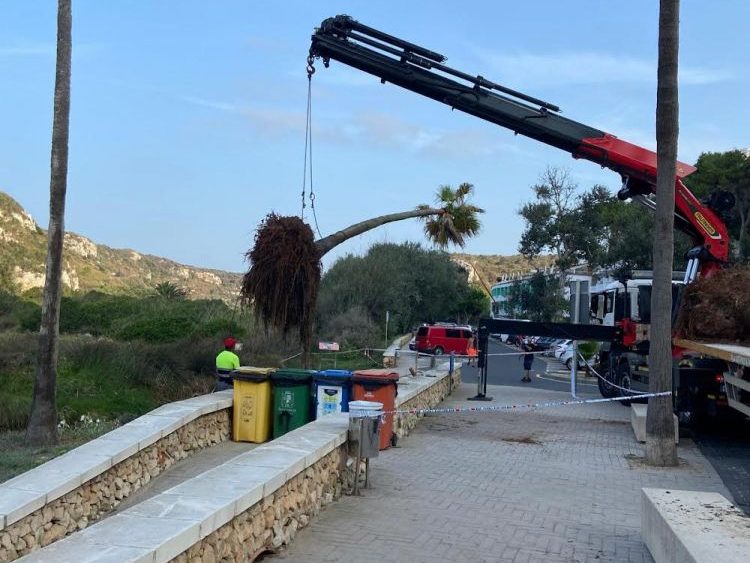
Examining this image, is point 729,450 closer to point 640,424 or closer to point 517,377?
point 640,424

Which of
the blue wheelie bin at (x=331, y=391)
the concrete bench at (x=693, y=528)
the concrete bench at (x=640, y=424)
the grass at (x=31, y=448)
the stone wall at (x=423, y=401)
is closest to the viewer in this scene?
the concrete bench at (x=693, y=528)

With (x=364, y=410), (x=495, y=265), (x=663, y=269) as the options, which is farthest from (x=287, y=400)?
(x=495, y=265)

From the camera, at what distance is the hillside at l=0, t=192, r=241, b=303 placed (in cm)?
6359

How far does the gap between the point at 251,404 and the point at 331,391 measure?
1.22 meters

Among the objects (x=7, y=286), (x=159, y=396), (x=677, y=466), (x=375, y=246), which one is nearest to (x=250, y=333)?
(x=159, y=396)

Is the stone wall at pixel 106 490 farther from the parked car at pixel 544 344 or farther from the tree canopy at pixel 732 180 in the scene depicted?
the parked car at pixel 544 344

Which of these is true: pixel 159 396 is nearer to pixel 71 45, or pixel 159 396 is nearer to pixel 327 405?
pixel 327 405

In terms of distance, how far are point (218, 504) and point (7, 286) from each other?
188ft

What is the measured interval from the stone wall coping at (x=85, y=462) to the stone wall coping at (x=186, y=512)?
1.43 m

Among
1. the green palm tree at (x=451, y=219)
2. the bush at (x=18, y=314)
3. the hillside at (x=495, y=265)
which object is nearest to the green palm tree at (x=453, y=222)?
the green palm tree at (x=451, y=219)

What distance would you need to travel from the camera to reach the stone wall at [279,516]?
18.1 ft

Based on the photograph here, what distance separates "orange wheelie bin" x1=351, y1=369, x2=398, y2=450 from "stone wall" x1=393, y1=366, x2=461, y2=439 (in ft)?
1.65

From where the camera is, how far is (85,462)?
7934mm

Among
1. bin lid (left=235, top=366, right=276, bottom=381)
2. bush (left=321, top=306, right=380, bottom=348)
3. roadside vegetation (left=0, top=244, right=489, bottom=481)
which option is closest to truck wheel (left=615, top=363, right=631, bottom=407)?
roadside vegetation (left=0, top=244, right=489, bottom=481)
